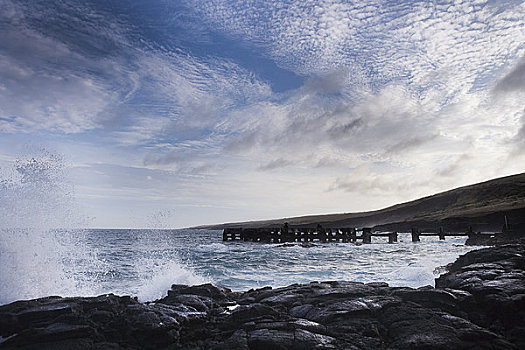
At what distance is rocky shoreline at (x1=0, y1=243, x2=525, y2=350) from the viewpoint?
600 cm

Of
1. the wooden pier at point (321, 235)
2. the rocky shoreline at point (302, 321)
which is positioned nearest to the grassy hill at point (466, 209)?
the wooden pier at point (321, 235)

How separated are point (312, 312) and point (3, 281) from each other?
34.5 feet

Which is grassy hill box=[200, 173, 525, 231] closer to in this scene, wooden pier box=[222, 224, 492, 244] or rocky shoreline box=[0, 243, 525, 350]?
wooden pier box=[222, 224, 492, 244]

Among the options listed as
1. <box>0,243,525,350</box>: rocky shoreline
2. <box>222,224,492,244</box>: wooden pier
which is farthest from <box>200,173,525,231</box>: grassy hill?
<box>0,243,525,350</box>: rocky shoreline

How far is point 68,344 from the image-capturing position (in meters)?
6.16

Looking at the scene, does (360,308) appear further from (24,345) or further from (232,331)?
(24,345)

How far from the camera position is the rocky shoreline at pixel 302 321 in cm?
600

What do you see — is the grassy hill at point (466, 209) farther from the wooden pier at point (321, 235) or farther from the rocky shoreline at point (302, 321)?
the rocky shoreline at point (302, 321)

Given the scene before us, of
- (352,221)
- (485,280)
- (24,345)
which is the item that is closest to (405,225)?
(352,221)

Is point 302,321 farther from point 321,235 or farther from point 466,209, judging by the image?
point 466,209

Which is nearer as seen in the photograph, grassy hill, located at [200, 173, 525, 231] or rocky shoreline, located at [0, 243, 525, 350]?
rocky shoreline, located at [0, 243, 525, 350]

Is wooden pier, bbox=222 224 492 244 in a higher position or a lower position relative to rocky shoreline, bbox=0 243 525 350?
higher

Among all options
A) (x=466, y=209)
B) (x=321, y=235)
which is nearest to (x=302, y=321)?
(x=321, y=235)

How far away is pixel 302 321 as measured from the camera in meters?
6.77
